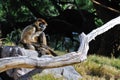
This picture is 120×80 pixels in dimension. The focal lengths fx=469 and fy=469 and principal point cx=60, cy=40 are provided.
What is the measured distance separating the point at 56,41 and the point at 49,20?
2182 mm

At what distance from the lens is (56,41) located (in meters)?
21.9

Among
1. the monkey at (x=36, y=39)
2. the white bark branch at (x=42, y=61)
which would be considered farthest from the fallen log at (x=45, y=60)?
the monkey at (x=36, y=39)

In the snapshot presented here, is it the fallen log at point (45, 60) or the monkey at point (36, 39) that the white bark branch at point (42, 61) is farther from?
the monkey at point (36, 39)

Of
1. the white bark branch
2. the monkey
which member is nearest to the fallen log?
the white bark branch

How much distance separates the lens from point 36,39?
9.73 m

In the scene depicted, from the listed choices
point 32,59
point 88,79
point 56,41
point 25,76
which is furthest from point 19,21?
point 32,59

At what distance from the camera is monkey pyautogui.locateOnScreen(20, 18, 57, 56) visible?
9445mm

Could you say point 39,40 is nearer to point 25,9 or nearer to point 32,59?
point 32,59

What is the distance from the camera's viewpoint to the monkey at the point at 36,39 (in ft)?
31.0

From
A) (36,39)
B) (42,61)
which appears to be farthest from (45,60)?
(36,39)

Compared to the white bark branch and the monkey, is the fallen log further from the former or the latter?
the monkey

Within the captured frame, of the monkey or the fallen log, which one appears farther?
the monkey

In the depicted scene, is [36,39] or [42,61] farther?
[36,39]

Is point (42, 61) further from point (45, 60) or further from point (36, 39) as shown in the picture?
point (36, 39)
